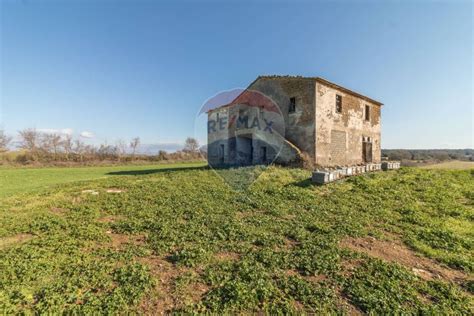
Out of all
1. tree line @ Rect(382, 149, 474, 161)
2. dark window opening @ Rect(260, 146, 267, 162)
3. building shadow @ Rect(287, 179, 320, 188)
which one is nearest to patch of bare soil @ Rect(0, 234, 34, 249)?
building shadow @ Rect(287, 179, 320, 188)

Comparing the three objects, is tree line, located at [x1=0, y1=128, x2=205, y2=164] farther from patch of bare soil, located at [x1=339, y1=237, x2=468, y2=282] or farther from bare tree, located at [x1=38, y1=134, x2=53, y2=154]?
patch of bare soil, located at [x1=339, y1=237, x2=468, y2=282]

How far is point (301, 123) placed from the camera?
1408 cm

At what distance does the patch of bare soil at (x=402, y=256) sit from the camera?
3.46 metres

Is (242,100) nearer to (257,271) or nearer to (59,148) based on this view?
(257,271)

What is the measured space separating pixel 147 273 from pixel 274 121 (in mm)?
13895

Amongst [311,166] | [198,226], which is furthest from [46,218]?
[311,166]

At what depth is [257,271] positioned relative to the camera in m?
3.31

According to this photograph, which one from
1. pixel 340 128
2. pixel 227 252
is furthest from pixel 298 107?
pixel 227 252

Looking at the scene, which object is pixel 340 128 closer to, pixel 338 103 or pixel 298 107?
pixel 338 103

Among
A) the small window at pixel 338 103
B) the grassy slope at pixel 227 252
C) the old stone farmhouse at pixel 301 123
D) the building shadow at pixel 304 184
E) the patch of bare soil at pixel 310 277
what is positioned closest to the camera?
the grassy slope at pixel 227 252

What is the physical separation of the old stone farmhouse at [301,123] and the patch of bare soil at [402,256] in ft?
29.3

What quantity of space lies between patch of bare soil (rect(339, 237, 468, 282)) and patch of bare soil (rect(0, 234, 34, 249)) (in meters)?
7.25

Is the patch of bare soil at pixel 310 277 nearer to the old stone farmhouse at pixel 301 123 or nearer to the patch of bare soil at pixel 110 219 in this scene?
the patch of bare soil at pixel 110 219

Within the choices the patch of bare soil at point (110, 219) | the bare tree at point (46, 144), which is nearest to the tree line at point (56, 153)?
the bare tree at point (46, 144)
